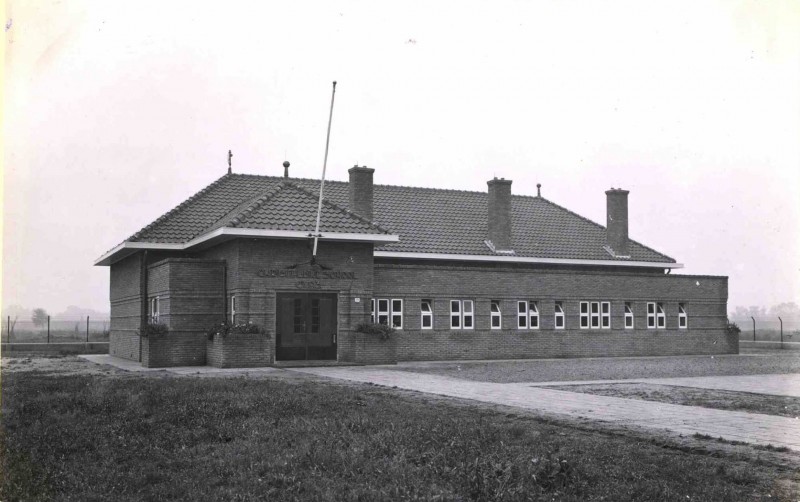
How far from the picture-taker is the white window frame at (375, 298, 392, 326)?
98.4ft

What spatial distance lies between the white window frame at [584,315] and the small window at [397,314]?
7940 mm

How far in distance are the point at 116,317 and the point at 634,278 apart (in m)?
21.7

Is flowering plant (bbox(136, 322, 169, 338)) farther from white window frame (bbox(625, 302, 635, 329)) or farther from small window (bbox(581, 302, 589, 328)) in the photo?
white window frame (bbox(625, 302, 635, 329))

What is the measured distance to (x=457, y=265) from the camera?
1324 inches

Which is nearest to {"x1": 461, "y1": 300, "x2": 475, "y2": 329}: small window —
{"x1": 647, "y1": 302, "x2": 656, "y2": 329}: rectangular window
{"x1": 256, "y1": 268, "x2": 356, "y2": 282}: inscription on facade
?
{"x1": 256, "y1": 268, "x2": 356, "y2": 282}: inscription on facade

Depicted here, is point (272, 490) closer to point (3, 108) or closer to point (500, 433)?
point (500, 433)

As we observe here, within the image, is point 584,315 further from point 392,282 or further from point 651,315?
point 392,282

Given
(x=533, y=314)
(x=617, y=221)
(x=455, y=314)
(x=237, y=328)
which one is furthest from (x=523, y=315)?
(x=237, y=328)

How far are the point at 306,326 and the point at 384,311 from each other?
4.16m

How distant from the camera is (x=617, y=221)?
37.8 meters

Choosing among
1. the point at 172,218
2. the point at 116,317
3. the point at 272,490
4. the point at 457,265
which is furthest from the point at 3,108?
the point at 116,317

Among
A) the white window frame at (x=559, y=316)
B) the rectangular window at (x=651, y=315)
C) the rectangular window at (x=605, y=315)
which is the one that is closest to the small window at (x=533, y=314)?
the white window frame at (x=559, y=316)

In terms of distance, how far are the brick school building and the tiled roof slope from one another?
0.09m

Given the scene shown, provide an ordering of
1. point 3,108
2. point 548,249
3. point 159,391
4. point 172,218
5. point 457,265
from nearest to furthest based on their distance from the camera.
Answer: point 3,108, point 159,391, point 172,218, point 457,265, point 548,249
